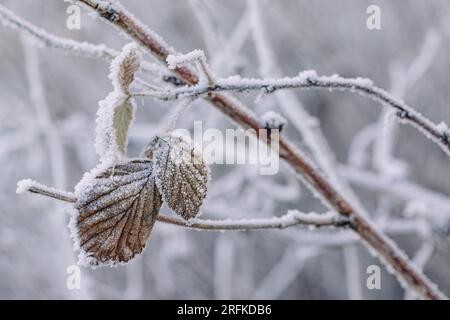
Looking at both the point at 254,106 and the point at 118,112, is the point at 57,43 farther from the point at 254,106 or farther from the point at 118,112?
the point at 254,106

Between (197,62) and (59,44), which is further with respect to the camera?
(59,44)

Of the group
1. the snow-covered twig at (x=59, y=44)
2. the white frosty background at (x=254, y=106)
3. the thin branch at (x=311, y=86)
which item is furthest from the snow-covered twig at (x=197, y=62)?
the white frosty background at (x=254, y=106)

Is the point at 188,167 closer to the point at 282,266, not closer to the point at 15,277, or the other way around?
the point at 282,266

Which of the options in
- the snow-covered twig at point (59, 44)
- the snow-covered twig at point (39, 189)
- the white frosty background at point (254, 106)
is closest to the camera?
the snow-covered twig at point (39, 189)

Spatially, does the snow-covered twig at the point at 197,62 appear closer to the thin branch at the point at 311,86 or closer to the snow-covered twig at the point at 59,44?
the thin branch at the point at 311,86

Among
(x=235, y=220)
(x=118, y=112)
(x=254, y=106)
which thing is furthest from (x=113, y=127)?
(x=254, y=106)

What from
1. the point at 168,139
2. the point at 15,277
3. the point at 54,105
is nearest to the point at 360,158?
the point at 168,139

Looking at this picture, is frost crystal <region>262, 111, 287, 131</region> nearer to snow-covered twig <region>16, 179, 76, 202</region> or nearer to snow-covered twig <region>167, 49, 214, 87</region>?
snow-covered twig <region>167, 49, 214, 87</region>
